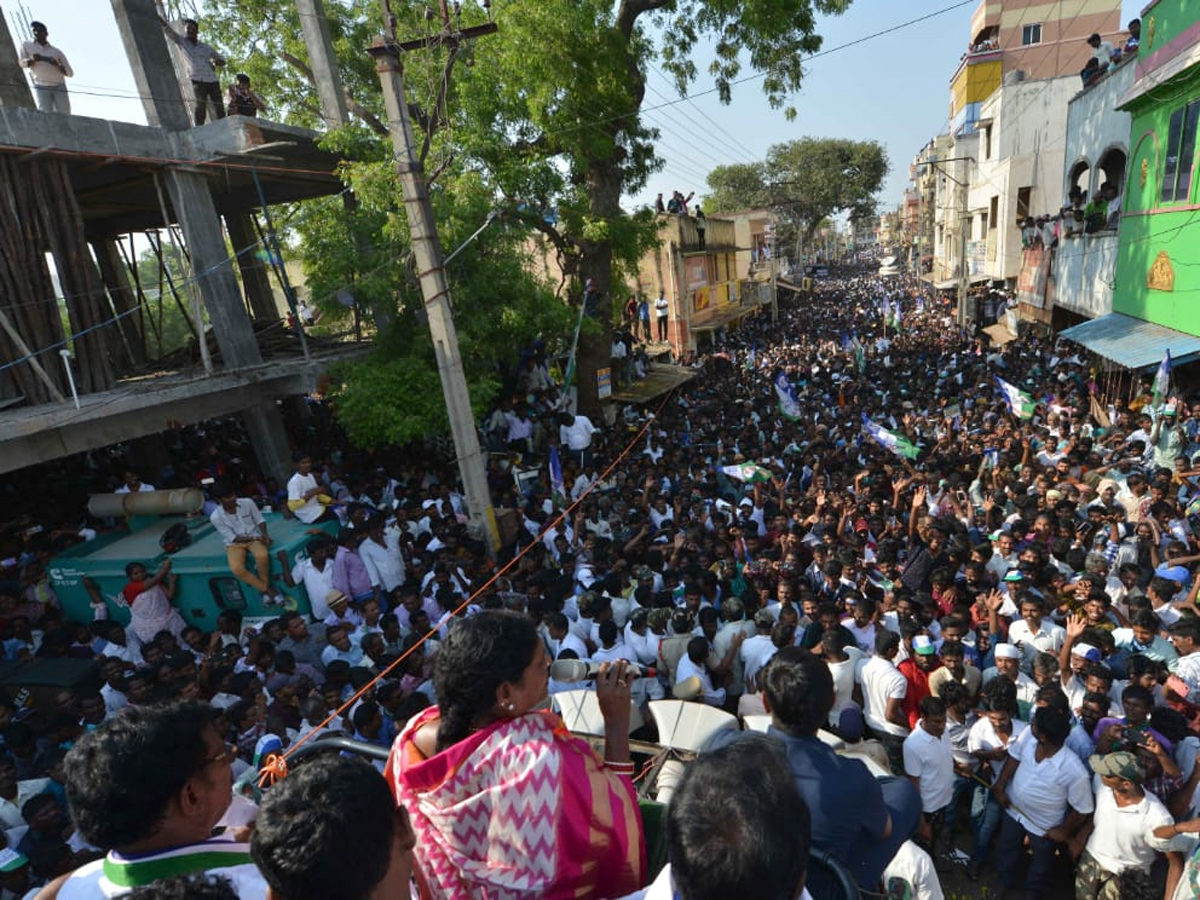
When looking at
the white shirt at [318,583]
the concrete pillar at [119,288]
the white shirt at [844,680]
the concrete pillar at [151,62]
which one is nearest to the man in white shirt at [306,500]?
the white shirt at [318,583]

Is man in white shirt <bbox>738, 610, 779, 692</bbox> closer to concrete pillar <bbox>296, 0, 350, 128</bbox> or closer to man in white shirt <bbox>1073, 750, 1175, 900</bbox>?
man in white shirt <bbox>1073, 750, 1175, 900</bbox>

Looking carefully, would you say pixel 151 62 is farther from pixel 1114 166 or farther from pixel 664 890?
pixel 1114 166

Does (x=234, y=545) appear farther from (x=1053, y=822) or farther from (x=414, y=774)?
(x=1053, y=822)

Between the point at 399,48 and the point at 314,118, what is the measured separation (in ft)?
37.7

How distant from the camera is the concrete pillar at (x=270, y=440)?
10.6 metres

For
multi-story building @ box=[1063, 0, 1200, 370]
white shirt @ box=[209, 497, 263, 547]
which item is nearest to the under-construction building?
white shirt @ box=[209, 497, 263, 547]

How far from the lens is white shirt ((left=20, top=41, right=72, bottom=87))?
878 centimetres

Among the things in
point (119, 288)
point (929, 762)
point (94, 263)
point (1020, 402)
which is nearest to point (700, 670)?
point (929, 762)

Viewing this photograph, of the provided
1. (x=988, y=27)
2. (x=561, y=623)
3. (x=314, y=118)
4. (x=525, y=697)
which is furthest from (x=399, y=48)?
(x=988, y=27)

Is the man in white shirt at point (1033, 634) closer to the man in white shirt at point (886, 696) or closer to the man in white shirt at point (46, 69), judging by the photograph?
the man in white shirt at point (886, 696)

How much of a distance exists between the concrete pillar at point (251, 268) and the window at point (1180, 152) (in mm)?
15663

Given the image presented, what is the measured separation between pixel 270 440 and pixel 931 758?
32.7ft

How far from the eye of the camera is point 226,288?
1036 cm

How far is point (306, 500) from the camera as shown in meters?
7.89
